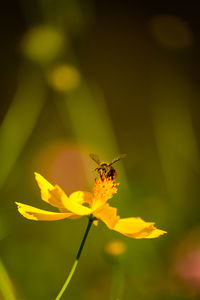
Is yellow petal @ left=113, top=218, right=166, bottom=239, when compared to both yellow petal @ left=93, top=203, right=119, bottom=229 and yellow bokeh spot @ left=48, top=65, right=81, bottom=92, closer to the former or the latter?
Result: yellow petal @ left=93, top=203, right=119, bottom=229

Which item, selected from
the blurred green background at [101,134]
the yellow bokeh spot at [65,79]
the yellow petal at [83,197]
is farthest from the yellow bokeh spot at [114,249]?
the yellow bokeh spot at [65,79]

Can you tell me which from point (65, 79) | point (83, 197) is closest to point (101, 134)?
point (65, 79)

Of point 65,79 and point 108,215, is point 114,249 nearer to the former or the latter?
point 108,215

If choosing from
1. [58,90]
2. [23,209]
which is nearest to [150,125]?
[58,90]

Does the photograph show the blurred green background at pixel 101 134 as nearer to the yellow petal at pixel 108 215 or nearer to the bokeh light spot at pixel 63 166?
the bokeh light spot at pixel 63 166

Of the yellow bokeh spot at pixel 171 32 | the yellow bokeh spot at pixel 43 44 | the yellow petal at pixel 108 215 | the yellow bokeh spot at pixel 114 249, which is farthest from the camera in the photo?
the yellow bokeh spot at pixel 171 32

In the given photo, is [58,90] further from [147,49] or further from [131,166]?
[147,49]

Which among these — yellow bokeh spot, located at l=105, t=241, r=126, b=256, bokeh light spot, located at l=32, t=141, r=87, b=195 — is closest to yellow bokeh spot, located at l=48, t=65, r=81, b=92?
bokeh light spot, located at l=32, t=141, r=87, b=195
